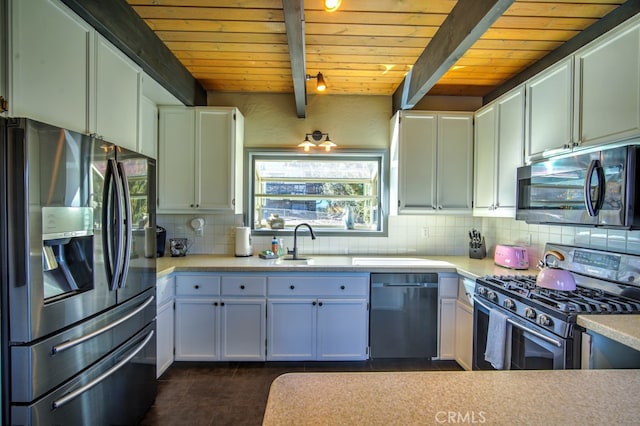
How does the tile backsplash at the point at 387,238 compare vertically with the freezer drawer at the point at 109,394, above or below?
above

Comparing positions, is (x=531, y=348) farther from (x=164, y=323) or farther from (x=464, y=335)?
(x=164, y=323)

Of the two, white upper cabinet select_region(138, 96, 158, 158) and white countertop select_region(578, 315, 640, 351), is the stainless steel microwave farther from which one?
white upper cabinet select_region(138, 96, 158, 158)

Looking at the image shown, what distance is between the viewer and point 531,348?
166cm

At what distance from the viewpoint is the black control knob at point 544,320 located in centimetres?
154

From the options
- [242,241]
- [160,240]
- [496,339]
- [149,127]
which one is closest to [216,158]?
[149,127]

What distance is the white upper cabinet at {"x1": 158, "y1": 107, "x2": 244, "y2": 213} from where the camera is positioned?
2.86 m

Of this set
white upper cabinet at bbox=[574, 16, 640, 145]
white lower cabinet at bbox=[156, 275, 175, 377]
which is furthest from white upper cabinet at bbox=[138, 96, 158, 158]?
white upper cabinet at bbox=[574, 16, 640, 145]

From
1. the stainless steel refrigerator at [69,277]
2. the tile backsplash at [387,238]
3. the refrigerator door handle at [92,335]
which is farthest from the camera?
the tile backsplash at [387,238]

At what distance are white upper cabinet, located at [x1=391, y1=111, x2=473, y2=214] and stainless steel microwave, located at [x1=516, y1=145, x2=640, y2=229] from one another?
78 centimetres

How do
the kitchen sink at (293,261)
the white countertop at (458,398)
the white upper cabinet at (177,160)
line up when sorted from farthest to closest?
the white upper cabinet at (177,160), the kitchen sink at (293,261), the white countertop at (458,398)

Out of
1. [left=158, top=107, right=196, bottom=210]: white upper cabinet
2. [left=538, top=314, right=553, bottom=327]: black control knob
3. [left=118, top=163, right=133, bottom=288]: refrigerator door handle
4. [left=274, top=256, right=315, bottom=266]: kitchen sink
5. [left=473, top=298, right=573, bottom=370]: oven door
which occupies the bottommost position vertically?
[left=473, top=298, right=573, bottom=370]: oven door

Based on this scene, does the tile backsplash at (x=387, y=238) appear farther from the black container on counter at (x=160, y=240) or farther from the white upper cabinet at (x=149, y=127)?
the white upper cabinet at (x=149, y=127)

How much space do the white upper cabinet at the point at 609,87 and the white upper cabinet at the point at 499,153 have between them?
504 mm

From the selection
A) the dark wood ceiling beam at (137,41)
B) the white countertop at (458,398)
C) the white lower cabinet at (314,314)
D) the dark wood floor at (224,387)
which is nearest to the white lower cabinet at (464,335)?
the dark wood floor at (224,387)
